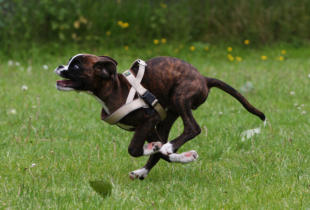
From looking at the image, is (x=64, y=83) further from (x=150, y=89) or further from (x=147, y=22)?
(x=147, y=22)

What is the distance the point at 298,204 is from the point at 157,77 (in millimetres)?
1454

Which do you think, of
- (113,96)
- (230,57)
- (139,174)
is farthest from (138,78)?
(230,57)

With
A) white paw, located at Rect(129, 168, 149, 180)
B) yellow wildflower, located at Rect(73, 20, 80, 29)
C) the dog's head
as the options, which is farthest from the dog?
yellow wildflower, located at Rect(73, 20, 80, 29)

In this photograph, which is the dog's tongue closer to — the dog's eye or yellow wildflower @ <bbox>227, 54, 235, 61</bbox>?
the dog's eye

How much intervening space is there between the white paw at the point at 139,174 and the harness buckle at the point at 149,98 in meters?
0.67

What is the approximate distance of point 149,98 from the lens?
4.23m

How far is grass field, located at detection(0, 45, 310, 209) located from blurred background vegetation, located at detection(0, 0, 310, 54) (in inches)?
110

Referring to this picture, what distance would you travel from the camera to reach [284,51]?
11625mm

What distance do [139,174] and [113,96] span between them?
0.78 meters

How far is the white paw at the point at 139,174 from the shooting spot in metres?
4.58

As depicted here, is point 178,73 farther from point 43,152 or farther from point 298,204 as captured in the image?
point 43,152

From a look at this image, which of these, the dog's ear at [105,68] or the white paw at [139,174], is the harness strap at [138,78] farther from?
the white paw at [139,174]

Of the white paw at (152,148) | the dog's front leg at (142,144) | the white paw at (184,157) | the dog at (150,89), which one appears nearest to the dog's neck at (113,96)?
the dog at (150,89)

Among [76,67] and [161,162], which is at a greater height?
[76,67]
